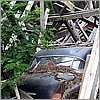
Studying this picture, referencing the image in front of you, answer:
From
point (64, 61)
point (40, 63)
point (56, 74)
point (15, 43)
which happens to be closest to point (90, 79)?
point (15, 43)

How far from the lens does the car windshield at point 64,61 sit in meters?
5.10

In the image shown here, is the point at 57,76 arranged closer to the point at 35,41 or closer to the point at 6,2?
the point at 35,41

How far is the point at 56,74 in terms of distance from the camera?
4664mm

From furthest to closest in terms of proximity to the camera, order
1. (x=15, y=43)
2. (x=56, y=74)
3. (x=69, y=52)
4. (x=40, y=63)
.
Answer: (x=69, y=52), (x=40, y=63), (x=56, y=74), (x=15, y=43)

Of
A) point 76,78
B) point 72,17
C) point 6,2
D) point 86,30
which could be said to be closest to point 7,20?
point 6,2

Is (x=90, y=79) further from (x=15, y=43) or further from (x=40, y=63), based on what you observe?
(x=40, y=63)

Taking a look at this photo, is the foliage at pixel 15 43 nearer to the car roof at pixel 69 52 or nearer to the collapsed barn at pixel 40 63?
the collapsed barn at pixel 40 63

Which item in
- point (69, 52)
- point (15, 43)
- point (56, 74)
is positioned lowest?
point (56, 74)

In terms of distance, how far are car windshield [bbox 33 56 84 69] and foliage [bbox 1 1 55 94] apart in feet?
3.64

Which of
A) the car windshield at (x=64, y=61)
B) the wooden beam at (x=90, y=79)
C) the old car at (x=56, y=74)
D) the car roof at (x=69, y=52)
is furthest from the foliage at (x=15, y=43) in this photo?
the car roof at (x=69, y=52)

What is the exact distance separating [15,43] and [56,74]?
106 centimetres

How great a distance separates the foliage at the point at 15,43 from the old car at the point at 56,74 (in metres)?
0.55

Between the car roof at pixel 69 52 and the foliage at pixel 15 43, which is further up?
the foliage at pixel 15 43

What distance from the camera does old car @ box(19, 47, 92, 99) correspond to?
165 inches
